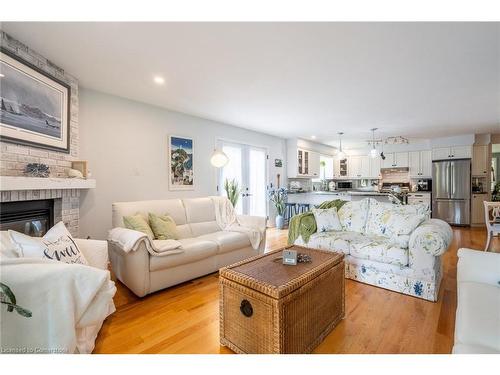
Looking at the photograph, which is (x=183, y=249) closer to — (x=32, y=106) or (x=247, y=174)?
(x=32, y=106)

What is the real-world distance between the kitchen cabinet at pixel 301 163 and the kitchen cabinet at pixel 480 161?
3.85m

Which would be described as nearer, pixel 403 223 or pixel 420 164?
pixel 403 223

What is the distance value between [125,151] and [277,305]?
3.12 meters

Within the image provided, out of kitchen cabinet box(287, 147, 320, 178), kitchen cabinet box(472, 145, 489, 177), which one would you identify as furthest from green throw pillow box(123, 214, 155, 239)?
kitchen cabinet box(472, 145, 489, 177)

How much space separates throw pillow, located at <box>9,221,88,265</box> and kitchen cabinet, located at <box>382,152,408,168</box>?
7.78 meters

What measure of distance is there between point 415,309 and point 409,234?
802 millimetres

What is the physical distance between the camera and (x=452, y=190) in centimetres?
622

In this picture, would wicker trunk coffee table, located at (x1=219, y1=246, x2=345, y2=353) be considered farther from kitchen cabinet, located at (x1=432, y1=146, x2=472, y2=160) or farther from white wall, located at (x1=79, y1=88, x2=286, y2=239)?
kitchen cabinet, located at (x1=432, y1=146, x2=472, y2=160)

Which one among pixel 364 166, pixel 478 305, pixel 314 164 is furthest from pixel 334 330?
pixel 364 166

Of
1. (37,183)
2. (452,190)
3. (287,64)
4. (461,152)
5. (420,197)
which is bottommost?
(420,197)
